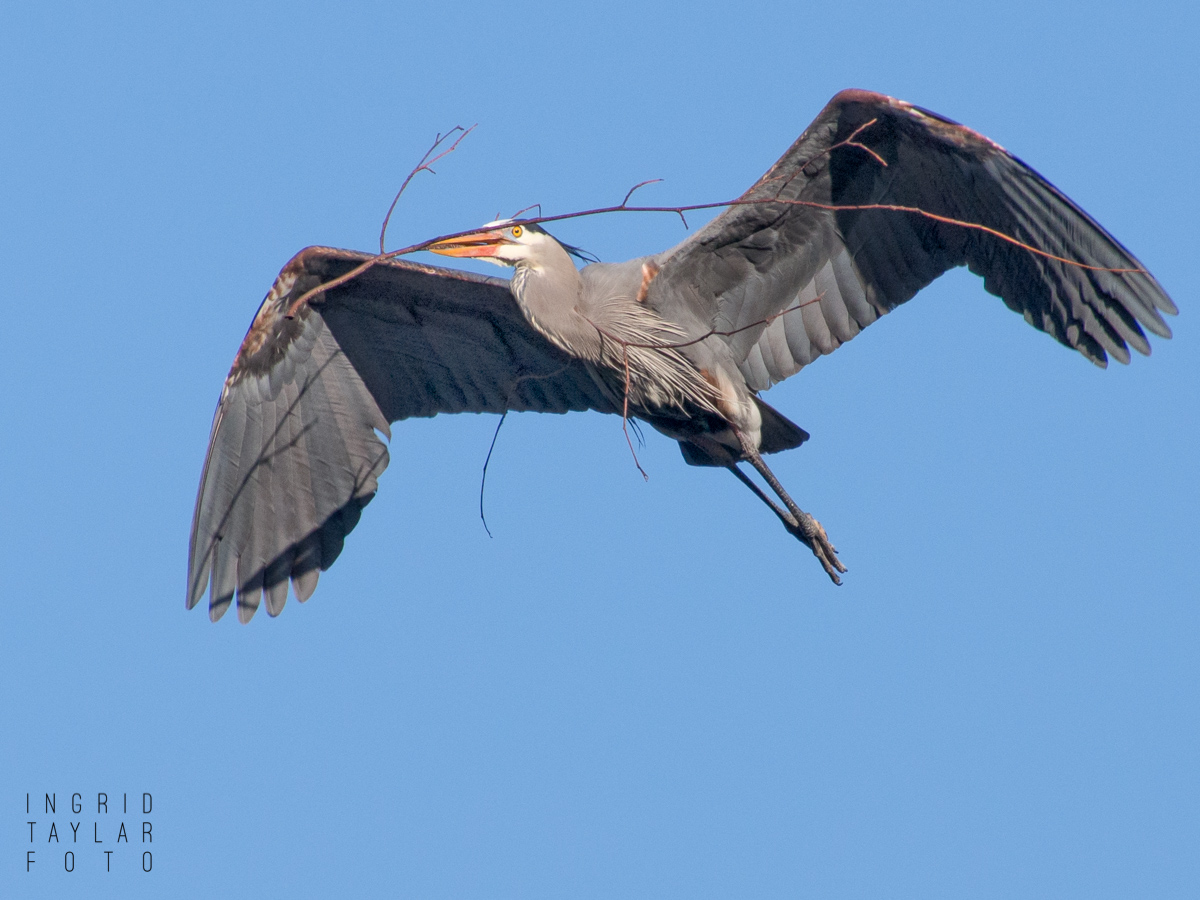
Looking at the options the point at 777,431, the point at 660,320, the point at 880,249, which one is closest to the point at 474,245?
the point at 660,320

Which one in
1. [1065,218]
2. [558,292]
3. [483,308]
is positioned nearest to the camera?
[1065,218]

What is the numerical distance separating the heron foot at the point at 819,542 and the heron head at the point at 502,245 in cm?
177

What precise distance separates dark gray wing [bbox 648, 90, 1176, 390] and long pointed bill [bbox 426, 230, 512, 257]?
0.79 m

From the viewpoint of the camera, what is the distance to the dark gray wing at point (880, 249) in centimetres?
648

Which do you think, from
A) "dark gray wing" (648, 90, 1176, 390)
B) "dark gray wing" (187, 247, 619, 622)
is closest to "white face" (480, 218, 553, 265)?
"dark gray wing" (187, 247, 619, 622)

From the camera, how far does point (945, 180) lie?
6734 mm

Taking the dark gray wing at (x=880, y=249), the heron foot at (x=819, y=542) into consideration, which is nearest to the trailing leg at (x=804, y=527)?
the heron foot at (x=819, y=542)

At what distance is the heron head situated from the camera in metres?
6.99

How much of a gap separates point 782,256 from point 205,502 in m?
3.23

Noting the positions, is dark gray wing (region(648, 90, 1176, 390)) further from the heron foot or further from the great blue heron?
the heron foot

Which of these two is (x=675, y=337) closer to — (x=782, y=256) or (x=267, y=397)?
(x=782, y=256)

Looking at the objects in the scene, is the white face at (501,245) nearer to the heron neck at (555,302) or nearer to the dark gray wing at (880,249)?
the heron neck at (555,302)

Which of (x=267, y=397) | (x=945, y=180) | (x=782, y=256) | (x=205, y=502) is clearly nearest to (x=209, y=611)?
(x=205, y=502)

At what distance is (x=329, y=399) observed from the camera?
25.8ft
